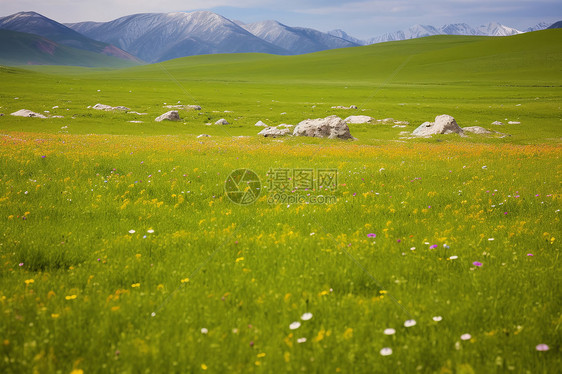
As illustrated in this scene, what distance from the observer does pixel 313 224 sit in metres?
7.93

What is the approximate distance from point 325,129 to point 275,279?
2592 centimetres

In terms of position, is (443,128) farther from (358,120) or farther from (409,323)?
(409,323)

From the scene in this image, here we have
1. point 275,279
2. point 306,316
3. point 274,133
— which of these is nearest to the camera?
point 306,316

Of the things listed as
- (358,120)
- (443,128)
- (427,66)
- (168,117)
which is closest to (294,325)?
(443,128)

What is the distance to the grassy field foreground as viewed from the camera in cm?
359

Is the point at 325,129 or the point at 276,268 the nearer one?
the point at 276,268

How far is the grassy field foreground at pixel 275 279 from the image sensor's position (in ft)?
11.8

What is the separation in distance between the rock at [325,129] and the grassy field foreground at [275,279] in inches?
763

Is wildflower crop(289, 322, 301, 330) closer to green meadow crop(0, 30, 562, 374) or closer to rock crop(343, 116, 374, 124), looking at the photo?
green meadow crop(0, 30, 562, 374)

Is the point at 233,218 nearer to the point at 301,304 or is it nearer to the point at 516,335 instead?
the point at 301,304

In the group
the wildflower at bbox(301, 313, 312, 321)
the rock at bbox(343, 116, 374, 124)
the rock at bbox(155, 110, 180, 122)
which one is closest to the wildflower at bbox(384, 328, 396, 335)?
the wildflower at bbox(301, 313, 312, 321)

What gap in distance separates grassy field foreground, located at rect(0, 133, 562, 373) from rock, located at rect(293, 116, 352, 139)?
1938cm

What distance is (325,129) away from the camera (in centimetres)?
2986

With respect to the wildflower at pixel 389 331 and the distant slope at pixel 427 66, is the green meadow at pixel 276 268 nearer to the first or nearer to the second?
the wildflower at pixel 389 331
